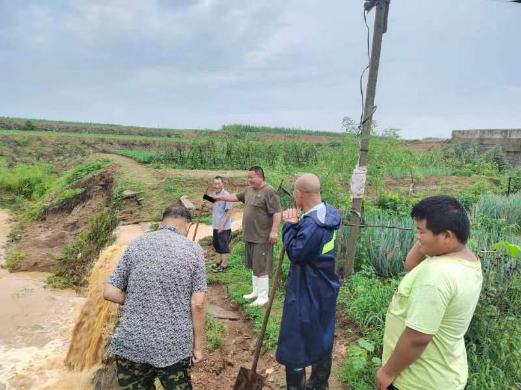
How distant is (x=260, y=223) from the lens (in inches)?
180

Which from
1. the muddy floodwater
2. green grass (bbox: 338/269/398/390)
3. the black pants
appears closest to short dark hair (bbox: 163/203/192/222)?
the black pants

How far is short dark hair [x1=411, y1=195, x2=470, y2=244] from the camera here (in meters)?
1.67

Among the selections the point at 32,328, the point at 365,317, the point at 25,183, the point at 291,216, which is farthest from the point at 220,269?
the point at 25,183

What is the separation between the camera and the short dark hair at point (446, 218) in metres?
1.67

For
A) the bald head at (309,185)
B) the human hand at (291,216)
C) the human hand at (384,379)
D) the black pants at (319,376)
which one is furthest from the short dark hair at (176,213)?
the human hand at (384,379)

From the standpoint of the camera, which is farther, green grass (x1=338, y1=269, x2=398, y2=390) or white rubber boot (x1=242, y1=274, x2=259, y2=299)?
white rubber boot (x1=242, y1=274, x2=259, y2=299)

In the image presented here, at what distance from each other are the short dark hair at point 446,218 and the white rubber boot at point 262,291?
10.5 feet

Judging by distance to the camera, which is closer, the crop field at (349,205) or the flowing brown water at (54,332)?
the crop field at (349,205)

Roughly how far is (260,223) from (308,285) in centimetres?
217

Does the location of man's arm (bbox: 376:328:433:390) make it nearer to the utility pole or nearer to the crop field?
the crop field

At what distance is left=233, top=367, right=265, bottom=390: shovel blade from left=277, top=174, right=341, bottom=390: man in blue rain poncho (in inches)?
17.5

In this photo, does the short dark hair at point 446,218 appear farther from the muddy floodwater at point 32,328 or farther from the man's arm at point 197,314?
the muddy floodwater at point 32,328

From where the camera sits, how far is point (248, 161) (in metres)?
15.5

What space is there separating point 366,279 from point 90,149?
23004 millimetres
